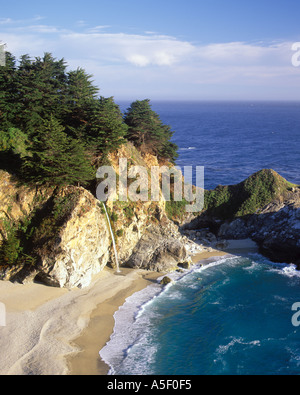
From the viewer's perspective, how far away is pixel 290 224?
131ft

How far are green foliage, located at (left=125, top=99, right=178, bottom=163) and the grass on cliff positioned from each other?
32.9 ft

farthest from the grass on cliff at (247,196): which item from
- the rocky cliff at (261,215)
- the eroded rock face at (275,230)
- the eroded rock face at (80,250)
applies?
the eroded rock face at (80,250)

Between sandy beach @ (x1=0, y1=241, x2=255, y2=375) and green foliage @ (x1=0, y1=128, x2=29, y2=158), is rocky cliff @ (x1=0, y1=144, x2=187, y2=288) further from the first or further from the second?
green foliage @ (x1=0, y1=128, x2=29, y2=158)

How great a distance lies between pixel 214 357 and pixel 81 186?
69.9 feet

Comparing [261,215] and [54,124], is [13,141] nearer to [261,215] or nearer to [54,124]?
[54,124]

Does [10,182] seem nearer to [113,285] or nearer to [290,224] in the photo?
[113,285]

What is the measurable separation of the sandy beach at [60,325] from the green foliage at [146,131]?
19.5m

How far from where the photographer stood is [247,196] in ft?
155

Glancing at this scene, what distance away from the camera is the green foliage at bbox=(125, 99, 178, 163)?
142ft

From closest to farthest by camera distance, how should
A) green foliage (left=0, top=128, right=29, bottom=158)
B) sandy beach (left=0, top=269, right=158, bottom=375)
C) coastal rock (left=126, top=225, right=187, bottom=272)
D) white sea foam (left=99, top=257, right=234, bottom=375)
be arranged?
1. sandy beach (left=0, top=269, right=158, bottom=375)
2. white sea foam (left=99, top=257, right=234, bottom=375)
3. green foliage (left=0, top=128, right=29, bottom=158)
4. coastal rock (left=126, top=225, right=187, bottom=272)

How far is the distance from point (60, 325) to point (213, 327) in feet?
41.7

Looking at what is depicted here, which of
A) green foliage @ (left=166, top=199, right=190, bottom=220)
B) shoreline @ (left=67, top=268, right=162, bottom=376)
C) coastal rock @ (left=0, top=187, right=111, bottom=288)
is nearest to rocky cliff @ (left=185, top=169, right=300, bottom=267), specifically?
green foliage @ (left=166, top=199, right=190, bottom=220)

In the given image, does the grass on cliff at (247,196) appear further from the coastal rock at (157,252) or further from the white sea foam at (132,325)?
the white sea foam at (132,325)
